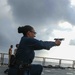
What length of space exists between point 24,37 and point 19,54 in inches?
13.8

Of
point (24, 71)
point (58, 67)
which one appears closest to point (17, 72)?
point (24, 71)

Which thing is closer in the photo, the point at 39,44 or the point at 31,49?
the point at 39,44

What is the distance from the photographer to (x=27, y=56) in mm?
6891

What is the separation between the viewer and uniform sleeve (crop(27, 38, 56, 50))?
6.73m

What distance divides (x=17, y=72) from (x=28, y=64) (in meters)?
0.26

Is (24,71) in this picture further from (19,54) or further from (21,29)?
(21,29)

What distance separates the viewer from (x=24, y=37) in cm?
707

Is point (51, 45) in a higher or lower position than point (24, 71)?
higher

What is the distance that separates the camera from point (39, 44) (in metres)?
6.79

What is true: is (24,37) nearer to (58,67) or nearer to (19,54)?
(19,54)

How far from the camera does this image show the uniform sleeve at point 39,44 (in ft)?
22.1

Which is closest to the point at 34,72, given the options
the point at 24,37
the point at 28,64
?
the point at 28,64

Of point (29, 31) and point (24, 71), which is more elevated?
point (29, 31)

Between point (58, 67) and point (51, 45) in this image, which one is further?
point (58, 67)
